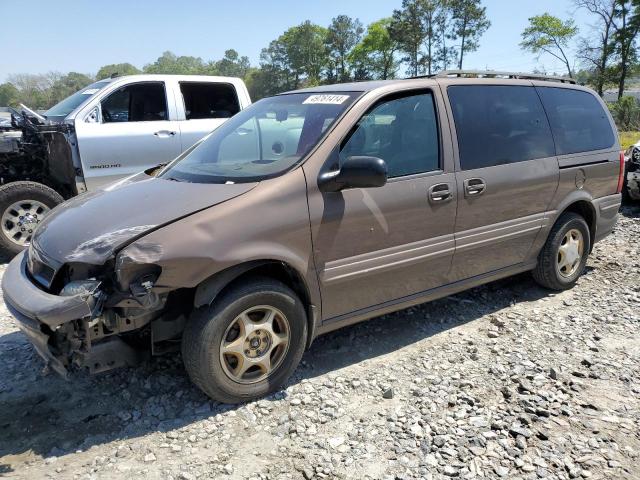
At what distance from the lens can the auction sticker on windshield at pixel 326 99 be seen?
3328mm

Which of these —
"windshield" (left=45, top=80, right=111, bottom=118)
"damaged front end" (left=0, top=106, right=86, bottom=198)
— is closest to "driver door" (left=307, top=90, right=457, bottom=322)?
"damaged front end" (left=0, top=106, right=86, bottom=198)

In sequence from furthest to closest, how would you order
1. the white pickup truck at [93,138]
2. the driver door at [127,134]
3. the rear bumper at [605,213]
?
the driver door at [127,134], the white pickup truck at [93,138], the rear bumper at [605,213]

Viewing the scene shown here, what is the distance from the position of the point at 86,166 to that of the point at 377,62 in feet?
268

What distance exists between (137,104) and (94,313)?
508 cm

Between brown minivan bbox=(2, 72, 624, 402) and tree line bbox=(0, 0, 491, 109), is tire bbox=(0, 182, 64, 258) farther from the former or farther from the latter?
tree line bbox=(0, 0, 491, 109)

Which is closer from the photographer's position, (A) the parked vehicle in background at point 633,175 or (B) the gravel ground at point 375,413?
(B) the gravel ground at point 375,413

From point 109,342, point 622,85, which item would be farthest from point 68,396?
point 622,85

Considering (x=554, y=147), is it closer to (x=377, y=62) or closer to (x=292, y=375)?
(x=292, y=375)

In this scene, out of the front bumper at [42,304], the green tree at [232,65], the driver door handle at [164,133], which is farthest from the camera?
the green tree at [232,65]

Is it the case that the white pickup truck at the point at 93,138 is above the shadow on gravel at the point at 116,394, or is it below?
above

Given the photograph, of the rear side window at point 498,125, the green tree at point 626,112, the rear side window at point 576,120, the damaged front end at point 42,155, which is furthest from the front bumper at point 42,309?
the green tree at point 626,112

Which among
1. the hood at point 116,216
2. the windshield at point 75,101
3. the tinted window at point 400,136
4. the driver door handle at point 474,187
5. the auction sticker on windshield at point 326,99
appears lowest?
the driver door handle at point 474,187

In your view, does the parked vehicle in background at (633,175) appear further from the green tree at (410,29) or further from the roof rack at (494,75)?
the green tree at (410,29)

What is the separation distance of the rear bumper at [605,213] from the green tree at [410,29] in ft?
207
